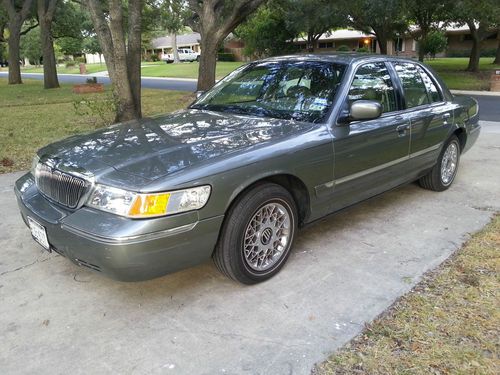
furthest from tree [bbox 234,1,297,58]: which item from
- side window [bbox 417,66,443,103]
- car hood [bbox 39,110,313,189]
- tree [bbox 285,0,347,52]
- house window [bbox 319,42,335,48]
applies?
car hood [bbox 39,110,313,189]

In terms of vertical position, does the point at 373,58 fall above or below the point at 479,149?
above

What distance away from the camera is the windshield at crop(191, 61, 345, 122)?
3.91m

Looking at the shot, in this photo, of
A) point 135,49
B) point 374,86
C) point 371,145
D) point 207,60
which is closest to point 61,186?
point 371,145

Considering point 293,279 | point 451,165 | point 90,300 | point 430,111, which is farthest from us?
point 451,165

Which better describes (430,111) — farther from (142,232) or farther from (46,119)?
(46,119)

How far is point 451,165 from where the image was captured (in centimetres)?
566

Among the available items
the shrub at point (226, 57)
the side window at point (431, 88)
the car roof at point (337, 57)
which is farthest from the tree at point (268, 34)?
the car roof at point (337, 57)

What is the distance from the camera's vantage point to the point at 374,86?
14.1 feet

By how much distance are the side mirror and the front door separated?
0.47 feet

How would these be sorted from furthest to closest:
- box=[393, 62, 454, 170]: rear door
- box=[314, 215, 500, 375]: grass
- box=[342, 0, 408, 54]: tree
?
box=[342, 0, 408, 54]: tree
box=[393, 62, 454, 170]: rear door
box=[314, 215, 500, 375]: grass

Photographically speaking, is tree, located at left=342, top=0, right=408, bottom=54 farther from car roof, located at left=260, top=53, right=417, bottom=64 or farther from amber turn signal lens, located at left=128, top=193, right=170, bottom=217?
amber turn signal lens, located at left=128, top=193, right=170, bottom=217

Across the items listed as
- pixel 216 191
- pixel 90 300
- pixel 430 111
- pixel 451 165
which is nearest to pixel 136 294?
pixel 90 300

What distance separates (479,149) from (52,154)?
6.80 m

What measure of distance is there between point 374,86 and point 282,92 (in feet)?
2.82
